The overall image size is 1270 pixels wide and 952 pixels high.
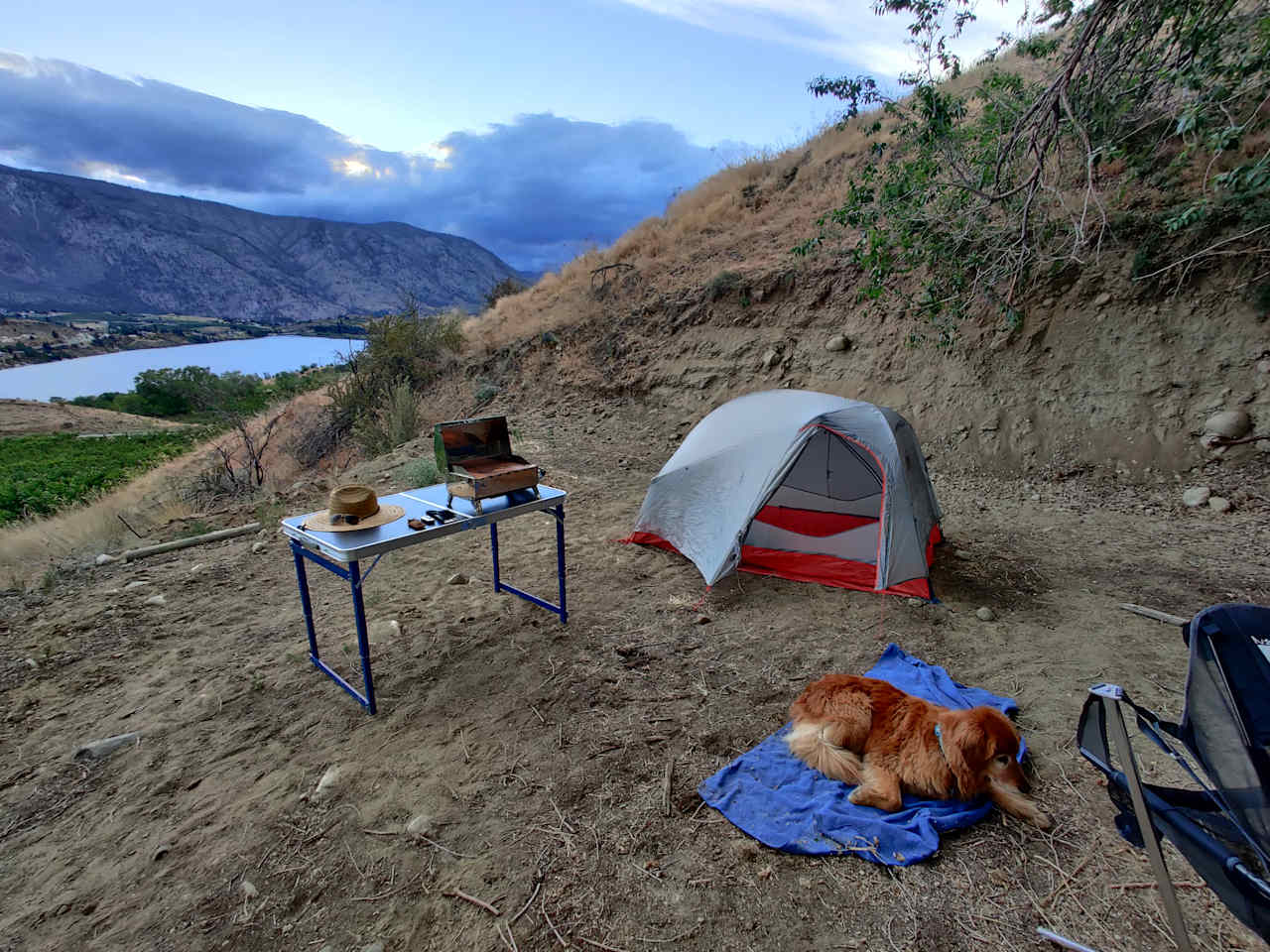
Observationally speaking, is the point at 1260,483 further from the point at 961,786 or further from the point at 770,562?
the point at 961,786

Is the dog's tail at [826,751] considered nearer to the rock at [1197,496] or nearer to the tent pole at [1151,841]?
the tent pole at [1151,841]

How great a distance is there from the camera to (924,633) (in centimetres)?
413

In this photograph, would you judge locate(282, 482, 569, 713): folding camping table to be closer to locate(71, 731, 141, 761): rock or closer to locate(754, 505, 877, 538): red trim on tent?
locate(71, 731, 141, 761): rock

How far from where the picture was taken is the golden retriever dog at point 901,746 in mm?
2479

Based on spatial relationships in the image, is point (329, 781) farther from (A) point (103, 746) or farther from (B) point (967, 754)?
(B) point (967, 754)

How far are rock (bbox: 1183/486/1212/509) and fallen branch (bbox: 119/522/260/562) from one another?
990cm

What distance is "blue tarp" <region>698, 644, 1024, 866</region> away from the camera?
2.35m

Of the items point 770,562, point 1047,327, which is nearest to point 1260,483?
point 1047,327

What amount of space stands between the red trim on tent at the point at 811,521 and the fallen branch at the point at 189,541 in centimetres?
531

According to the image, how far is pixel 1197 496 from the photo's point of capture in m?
6.19

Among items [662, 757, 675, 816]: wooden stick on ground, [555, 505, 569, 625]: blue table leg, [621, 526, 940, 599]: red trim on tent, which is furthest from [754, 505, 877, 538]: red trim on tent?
[662, 757, 675, 816]: wooden stick on ground

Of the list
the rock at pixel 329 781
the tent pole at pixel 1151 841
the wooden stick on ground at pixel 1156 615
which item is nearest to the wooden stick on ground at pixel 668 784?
the rock at pixel 329 781

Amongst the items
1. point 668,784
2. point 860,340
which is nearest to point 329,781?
point 668,784

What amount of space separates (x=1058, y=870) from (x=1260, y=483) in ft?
21.0
